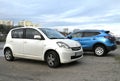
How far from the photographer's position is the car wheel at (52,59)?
8695mm

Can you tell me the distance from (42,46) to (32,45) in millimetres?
584

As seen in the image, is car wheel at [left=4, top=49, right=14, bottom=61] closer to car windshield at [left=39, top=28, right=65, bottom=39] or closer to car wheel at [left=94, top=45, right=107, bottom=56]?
Answer: car windshield at [left=39, top=28, right=65, bottom=39]

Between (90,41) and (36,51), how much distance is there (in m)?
5.08

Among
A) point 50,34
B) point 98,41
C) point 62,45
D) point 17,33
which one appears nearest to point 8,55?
point 17,33

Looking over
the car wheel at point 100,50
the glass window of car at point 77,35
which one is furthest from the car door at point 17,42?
the car wheel at point 100,50

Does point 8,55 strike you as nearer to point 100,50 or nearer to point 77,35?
point 77,35

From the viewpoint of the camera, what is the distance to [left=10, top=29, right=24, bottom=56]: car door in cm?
1006

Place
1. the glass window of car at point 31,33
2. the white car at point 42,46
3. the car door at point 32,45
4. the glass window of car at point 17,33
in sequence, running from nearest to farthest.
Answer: the white car at point 42,46
the car door at point 32,45
the glass window of car at point 31,33
the glass window of car at point 17,33

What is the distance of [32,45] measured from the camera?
9445 millimetres

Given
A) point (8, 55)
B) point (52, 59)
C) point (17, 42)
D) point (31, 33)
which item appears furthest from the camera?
point (8, 55)

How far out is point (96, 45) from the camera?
43.4 feet

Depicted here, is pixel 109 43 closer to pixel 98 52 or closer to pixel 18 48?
pixel 98 52

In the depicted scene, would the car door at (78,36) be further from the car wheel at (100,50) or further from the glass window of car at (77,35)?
the car wheel at (100,50)

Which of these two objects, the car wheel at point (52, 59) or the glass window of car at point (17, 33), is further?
the glass window of car at point (17, 33)
